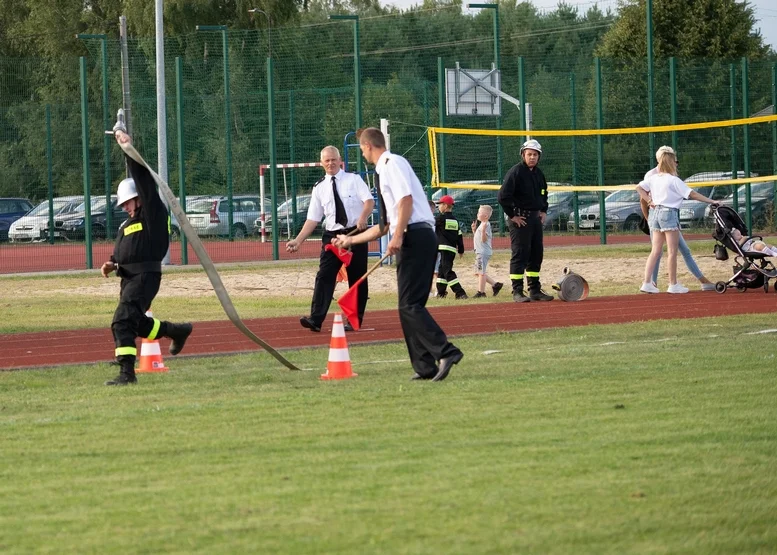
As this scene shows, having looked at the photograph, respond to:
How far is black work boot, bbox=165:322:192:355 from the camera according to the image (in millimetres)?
11781

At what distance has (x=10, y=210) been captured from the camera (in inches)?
1531

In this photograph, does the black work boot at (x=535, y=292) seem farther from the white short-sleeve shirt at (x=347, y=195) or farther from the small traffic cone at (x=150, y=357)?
the small traffic cone at (x=150, y=357)

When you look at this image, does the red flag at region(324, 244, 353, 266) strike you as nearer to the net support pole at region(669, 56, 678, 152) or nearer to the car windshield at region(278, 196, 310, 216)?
the net support pole at region(669, 56, 678, 152)

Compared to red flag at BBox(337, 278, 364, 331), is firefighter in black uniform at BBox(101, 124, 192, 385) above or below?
above

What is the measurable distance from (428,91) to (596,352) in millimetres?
23746

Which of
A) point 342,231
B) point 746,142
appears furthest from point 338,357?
point 746,142

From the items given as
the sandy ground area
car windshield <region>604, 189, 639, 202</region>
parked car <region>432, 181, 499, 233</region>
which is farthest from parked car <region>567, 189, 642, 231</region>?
the sandy ground area

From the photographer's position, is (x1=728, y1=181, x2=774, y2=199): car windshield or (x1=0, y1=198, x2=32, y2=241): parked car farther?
(x1=0, y1=198, x2=32, y2=241): parked car

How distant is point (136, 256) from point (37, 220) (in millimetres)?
27037

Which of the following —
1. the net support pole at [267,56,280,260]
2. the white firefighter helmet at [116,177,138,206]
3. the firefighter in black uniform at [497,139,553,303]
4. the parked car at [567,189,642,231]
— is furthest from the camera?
the parked car at [567,189,642,231]

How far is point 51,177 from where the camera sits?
1367 inches

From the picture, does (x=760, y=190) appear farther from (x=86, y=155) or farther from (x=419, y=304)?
(x=419, y=304)

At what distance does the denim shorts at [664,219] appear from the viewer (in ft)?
62.4

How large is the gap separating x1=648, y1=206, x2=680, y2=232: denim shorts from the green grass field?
7.55 meters
